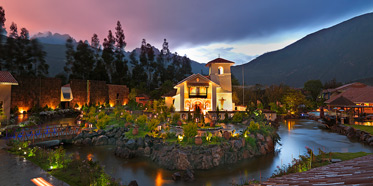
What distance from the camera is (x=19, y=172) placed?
9.68 metres

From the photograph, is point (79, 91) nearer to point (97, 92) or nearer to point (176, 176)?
point (97, 92)

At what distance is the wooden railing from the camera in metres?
17.4

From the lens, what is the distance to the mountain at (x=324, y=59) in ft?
336

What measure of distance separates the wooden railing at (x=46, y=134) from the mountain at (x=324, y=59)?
11071 cm

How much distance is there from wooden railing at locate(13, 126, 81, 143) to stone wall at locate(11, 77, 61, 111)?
17133 millimetres

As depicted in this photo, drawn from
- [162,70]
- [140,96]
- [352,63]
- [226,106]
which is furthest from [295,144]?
[352,63]

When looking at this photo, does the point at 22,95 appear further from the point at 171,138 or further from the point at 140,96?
the point at 171,138

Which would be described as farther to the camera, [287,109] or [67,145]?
[287,109]

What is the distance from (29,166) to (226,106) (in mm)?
26823

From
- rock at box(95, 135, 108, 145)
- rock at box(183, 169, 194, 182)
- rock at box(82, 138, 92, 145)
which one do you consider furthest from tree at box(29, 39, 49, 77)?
rock at box(183, 169, 194, 182)

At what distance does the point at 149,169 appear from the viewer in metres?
15.2

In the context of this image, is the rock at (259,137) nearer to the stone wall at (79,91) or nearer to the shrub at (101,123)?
the shrub at (101,123)

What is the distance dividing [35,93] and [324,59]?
14309 cm

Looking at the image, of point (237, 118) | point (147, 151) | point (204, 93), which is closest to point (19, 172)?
point (147, 151)
